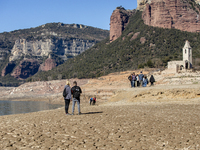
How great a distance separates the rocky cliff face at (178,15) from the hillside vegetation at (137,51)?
294 centimetres

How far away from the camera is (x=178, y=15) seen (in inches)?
3403

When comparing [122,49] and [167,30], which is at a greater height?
[167,30]

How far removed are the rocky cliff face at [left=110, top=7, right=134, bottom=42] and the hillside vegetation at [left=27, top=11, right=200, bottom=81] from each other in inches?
99.8

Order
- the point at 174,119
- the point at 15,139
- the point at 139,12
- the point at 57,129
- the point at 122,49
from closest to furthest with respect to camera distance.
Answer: the point at 15,139
the point at 57,129
the point at 174,119
the point at 122,49
the point at 139,12

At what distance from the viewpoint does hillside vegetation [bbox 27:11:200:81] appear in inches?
3044

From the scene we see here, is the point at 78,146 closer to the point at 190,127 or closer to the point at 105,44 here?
the point at 190,127

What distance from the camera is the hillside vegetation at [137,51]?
254 ft

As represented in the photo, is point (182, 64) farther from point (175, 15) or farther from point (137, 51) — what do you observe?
point (175, 15)

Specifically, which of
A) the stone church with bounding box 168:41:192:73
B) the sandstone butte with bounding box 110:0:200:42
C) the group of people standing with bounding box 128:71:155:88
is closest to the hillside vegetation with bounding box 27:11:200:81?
the sandstone butte with bounding box 110:0:200:42

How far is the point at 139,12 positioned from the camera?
109 meters

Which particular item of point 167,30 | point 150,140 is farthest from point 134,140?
point 167,30

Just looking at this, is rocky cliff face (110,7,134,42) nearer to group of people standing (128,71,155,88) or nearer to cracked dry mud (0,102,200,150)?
group of people standing (128,71,155,88)

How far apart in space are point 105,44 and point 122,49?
869 inches

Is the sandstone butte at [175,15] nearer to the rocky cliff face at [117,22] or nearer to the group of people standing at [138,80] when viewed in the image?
the rocky cliff face at [117,22]
